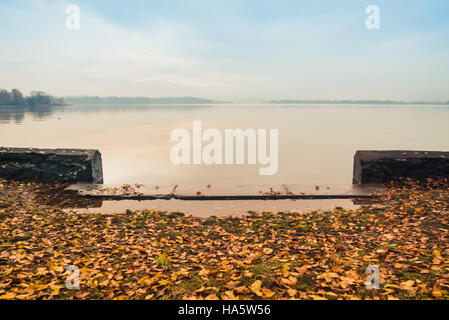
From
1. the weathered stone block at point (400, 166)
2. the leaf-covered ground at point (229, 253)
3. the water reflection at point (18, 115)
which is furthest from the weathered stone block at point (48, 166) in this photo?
the water reflection at point (18, 115)

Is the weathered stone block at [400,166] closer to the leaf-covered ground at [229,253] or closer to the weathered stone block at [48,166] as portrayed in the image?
the leaf-covered ground at [229,253]

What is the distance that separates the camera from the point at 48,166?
10.6 meters

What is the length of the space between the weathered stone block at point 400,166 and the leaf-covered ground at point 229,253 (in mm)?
1472

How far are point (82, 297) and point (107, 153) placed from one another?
23.9 meters

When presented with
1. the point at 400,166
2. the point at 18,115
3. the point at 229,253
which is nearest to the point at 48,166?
the point at 229,253

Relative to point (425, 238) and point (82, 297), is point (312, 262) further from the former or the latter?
point (82, 297)

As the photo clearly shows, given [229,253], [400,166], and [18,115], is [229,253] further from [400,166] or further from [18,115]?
[18,115]

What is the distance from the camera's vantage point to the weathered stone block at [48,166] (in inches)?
414

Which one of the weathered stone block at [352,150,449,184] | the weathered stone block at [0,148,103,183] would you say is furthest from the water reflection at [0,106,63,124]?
the weathered stone block at [352,150,449,184]

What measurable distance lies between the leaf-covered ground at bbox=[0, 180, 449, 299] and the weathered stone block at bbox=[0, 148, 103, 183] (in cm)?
199

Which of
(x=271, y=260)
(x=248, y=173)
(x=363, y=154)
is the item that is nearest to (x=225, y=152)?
(x=248, y=173)

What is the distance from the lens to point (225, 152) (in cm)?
2750

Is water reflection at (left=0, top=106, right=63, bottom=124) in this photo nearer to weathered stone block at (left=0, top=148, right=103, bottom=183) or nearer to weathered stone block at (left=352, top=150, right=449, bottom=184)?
weathered stone block at (left=0, top=148, right=103, bottom=183)

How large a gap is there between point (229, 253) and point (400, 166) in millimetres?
7528
